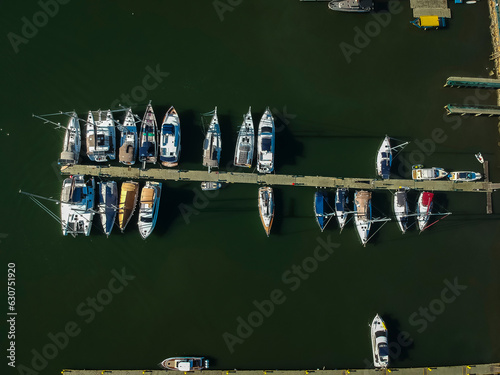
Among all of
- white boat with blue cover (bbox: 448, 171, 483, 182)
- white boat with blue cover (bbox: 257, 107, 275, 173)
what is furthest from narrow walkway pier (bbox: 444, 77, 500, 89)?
white boat with blue cover (bbox: 257, 107, 275, 173)

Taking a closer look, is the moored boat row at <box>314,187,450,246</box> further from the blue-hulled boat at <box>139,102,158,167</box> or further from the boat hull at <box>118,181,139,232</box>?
the boat hull at <box>118,181,139,232</box>

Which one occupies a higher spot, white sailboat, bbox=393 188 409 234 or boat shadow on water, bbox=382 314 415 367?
white sailboat, bbox=393 188 409 234

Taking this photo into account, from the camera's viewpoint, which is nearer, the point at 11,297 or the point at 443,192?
the point at 11,297

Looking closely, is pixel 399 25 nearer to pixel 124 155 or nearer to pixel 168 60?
pixel 168 60

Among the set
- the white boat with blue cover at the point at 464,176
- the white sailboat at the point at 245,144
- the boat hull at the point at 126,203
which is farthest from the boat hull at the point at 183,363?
the white boat with blue cover at the point at 464,176

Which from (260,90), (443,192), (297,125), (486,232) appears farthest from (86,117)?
(486,232)

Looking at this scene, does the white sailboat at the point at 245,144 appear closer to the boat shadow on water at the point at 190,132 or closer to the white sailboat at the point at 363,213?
the boat shadow on water at the point at 190,132
